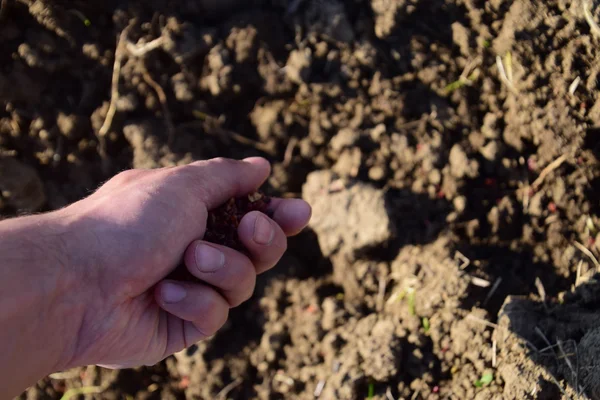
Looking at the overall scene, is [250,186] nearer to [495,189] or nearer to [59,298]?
[59,298]

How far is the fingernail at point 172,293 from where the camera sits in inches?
77.3

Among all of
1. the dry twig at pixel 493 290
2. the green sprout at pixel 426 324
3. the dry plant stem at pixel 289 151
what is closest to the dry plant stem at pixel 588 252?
the dry twig at pixel 493 290

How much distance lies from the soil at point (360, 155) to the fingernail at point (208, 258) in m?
0.87

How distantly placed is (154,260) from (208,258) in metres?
0.19

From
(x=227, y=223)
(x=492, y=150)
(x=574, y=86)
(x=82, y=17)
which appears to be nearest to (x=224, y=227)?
(x=227, y=223)

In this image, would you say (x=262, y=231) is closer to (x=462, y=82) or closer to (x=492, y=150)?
(x=492, y=150)

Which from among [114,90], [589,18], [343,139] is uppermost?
[589,18]

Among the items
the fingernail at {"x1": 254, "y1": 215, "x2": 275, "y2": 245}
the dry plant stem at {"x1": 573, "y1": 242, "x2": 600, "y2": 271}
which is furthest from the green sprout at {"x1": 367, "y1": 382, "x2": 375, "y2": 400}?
the dry plant stem at {"x1": 573, "y1": 242, "x2": 600, "y2": 271}

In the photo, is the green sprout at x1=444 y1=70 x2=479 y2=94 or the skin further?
the green sprout at x1=444 y1=70 x2=479 y2=94

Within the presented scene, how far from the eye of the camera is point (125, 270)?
74.5 inches

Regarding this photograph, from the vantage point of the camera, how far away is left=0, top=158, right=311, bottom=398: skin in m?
1.70

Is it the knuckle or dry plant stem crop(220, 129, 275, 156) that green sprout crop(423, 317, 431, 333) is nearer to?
dry plant stem crop(220, 129, 275, 156)

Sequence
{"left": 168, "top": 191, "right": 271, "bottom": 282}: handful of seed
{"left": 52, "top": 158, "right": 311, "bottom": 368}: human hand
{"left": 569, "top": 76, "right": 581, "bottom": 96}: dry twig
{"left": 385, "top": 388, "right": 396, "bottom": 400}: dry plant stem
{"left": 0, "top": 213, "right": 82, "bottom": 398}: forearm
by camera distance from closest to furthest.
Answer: {"left": 0, "top": 213, "right": 82, "bottom": 398}: forearm, {"left": 52, "top": 158, "right": 311, "bottom": 368}: human hand, {"left": 168, "top": 191, "right": 271, "bottom": 282}: handful of seed, {"left": 385, "top": 388, "right": 396, "bottom": 400}: dry plant stem, {"left": 569, "top": 76, "right": 581, "bottom": 96}: dry twig

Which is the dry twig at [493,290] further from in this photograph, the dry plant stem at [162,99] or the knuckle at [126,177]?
the dry plant stem at [162,99]
